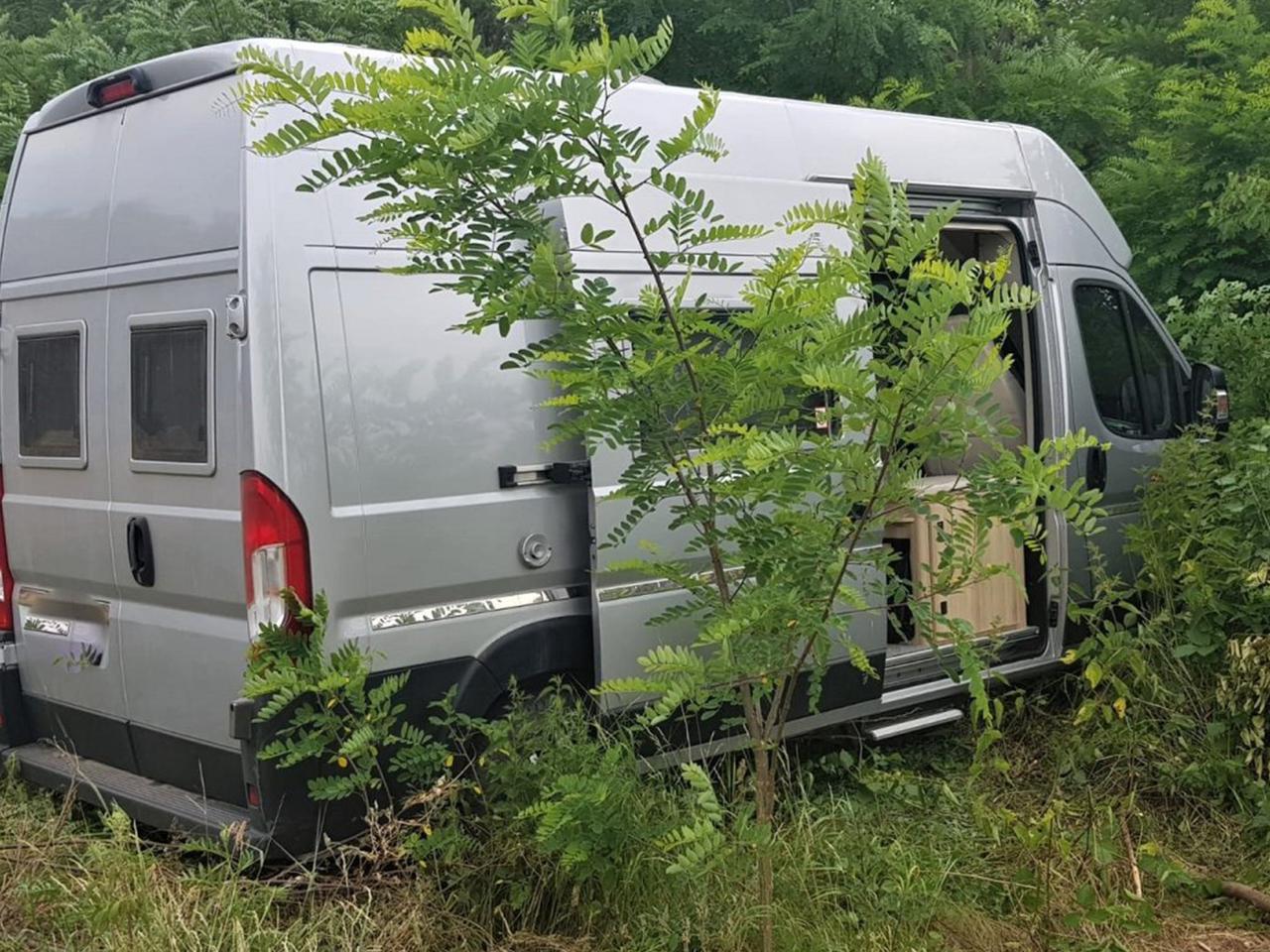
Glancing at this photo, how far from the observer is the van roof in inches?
161

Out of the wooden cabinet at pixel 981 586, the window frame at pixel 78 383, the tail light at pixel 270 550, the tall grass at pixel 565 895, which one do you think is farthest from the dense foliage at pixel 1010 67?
the tail light at pixel 270 550

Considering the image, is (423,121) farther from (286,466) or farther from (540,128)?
(286,466)

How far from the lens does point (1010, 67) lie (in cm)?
944

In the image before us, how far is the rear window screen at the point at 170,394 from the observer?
4.01 m

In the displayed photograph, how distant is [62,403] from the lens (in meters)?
4.69

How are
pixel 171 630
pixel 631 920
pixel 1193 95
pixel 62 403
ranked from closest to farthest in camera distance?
pixel 631 920 → pixel 171 630 → pixel 62 403 → pixel 1193 95

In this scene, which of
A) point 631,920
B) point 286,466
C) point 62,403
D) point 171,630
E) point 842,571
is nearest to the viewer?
point 842,571

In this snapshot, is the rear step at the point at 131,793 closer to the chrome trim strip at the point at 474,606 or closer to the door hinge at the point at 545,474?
the chrome trim strip at the point at 474,606

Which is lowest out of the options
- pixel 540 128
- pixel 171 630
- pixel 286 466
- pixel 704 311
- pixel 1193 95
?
pixel 171 630

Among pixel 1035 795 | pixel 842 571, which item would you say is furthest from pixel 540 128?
pixel 1035 795

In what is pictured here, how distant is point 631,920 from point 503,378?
67.6 inches

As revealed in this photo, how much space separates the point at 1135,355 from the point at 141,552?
463 cm

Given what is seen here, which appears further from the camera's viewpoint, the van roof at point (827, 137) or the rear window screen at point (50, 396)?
the rear window screen at point (50, 396)

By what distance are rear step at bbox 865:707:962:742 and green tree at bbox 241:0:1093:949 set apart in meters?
1.98
